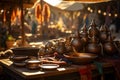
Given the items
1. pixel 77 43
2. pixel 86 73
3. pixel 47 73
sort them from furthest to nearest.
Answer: pixel 77 43 < pixel 86 73 < pixel 47 73

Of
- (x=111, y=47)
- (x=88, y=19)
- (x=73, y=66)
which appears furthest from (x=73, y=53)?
(x=88, y=19)

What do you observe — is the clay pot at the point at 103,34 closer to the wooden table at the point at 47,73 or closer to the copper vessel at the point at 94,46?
the copper vessel at the point at 94,46

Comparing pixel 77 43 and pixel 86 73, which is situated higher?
pixel 77 43

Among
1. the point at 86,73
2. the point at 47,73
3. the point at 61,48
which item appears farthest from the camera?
the point at 61,48

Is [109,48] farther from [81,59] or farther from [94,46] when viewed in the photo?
[81,59]

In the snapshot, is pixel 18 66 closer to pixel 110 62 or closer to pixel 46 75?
pixel 46 75

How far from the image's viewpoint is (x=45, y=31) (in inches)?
683

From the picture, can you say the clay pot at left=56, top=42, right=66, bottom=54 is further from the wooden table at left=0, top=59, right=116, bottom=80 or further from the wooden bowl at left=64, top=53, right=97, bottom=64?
the wooden table at left=0, top=59, right=116, bottom=80

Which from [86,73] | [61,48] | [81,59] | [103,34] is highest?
[103,34]

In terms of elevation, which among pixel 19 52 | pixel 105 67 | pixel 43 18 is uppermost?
pixel 43 18

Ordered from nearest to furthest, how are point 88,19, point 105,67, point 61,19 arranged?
point 105,67 < point 88,19 < point 61,19

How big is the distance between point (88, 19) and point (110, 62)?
515 inches

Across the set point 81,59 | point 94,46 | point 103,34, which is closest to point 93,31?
point 103,34

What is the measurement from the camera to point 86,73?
10.8 feet
